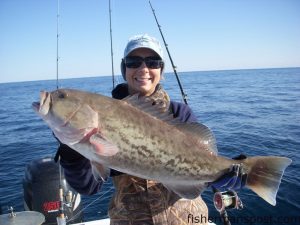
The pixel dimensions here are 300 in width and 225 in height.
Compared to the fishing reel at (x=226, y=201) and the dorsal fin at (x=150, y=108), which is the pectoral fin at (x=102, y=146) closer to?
the dorsal fin at (x=150, y=108)

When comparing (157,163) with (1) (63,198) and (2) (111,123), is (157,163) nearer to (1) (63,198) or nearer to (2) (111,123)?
(2) (111,123)

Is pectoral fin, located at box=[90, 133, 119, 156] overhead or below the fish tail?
overhead

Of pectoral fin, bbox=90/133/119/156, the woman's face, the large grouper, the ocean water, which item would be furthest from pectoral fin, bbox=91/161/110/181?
the ocean water

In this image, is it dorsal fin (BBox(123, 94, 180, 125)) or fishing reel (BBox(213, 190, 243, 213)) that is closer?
dorsal fin (BBox(123, 94, 180, 125))

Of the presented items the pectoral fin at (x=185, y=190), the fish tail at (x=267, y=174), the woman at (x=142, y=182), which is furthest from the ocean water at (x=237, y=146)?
the fish tail at (x=267, y=174)

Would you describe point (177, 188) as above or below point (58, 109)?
below

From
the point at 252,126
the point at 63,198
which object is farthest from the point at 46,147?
the point at 252,126

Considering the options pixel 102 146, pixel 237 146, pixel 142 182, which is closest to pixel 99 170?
pixel 102 146

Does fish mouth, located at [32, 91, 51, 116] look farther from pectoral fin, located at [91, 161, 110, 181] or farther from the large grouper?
pectoral fin, located at [91, 161, 110, 181]

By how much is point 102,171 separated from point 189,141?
1021mm

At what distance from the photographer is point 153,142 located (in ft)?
10.1

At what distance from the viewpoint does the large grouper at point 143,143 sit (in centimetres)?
294

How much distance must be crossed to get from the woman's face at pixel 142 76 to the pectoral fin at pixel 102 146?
1124mm

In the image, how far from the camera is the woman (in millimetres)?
3424
